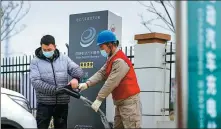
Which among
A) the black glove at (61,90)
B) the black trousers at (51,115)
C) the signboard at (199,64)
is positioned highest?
the signboard at (199,64)

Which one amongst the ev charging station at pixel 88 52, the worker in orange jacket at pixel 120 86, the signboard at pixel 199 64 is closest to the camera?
the signboard at pixel 199 64

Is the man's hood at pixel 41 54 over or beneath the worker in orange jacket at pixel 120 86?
over

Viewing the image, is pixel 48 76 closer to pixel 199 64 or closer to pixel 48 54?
pixel 48 54

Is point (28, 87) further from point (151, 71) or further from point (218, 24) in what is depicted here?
point (218, 24)

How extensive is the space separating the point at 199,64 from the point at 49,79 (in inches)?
119

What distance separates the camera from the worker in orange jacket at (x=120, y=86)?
4.81m

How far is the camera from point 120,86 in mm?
4938

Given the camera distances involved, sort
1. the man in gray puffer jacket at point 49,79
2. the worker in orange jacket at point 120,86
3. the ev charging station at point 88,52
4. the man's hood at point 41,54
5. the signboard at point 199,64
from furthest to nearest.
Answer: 1. the ev charging station at point 88,52
2. the man's hood at point 41,54
3. the man in gray puffer jacket at point 49,79
4. the worker in orange jacket at point 120,86
5. the signboard at point 199,64

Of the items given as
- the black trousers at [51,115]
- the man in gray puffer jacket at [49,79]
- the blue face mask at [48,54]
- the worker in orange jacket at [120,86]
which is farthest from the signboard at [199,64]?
the black trousers at [51,115]

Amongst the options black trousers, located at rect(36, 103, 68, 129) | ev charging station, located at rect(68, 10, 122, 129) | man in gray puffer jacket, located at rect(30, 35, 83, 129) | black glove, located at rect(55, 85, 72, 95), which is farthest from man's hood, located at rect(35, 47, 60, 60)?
ev charging station, located at rect(68, 10, 122, 129)

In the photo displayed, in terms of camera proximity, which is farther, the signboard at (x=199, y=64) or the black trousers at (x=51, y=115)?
the black trousers at (x=51, y=115)

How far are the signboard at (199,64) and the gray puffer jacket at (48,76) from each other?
2.87m

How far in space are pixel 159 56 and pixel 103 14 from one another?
1379 millimetres

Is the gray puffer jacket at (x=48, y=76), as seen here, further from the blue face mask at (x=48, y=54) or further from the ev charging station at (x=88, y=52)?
the ev charging station at (x=88, y=52)
